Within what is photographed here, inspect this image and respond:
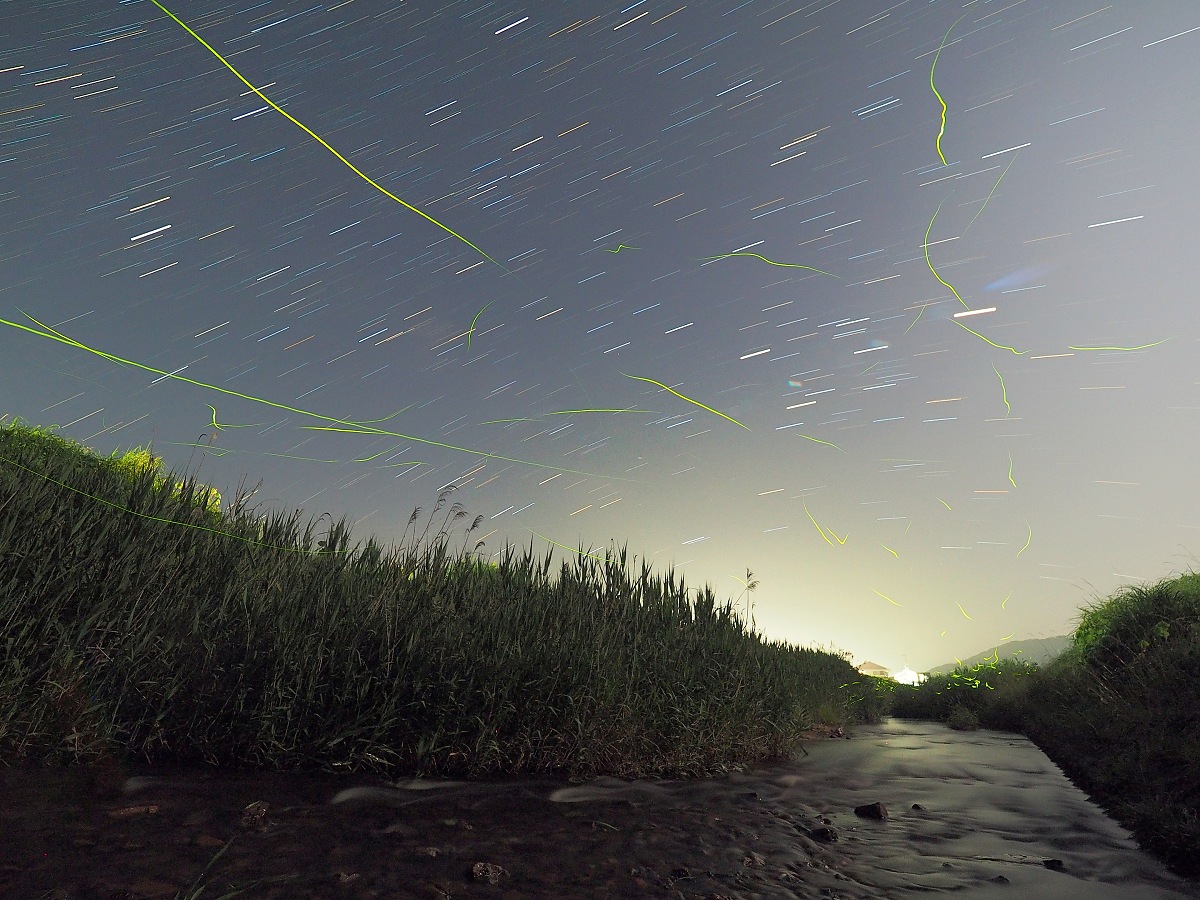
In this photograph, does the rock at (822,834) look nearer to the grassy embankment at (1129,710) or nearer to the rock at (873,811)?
the rock at (873,811)

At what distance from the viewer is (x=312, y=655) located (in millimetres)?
5879

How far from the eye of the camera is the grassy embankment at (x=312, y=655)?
5426 millimetres

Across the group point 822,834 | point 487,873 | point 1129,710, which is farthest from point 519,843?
A: point 1129,710

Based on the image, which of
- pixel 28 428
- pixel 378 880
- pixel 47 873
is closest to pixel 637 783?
pixel 378 880

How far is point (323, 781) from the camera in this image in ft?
17.2

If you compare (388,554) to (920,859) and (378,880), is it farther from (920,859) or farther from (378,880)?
(920,859)

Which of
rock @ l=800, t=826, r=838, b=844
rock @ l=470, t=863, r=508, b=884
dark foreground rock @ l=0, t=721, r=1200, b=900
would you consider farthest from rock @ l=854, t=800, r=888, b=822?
rock @ l=470, t=863, r=508, b=884

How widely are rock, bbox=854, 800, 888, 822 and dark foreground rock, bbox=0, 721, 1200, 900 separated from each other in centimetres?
6

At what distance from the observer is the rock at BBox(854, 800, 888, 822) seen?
5898mm

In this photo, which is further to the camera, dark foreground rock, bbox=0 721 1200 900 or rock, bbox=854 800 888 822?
rock, bbox=854 800 888 822

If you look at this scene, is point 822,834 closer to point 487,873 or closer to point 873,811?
point 873,811

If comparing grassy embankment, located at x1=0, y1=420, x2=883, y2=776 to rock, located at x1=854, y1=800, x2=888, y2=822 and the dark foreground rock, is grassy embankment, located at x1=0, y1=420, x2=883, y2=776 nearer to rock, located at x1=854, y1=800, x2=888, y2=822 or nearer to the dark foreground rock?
the dark foreground rock

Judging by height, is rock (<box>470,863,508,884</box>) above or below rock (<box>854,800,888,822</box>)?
below

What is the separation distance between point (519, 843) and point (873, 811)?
3.57m
